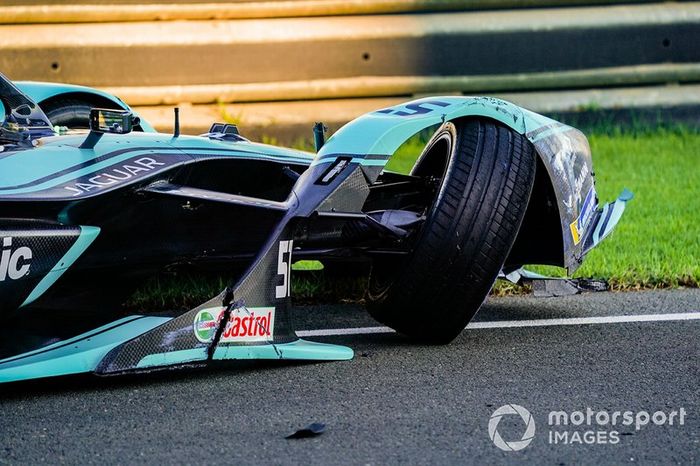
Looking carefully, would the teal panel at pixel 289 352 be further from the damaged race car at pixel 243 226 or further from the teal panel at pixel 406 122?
the teal panel at pixel 406 122

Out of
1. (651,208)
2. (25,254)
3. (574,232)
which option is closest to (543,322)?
(574,232)

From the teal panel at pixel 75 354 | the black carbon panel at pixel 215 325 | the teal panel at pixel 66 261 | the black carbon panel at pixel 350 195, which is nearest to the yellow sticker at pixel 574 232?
the black carbon panel at pixel 350 195

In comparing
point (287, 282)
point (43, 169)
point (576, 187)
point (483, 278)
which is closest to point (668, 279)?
point (576, 187)

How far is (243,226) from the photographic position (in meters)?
4.46

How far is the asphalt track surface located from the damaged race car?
142mm

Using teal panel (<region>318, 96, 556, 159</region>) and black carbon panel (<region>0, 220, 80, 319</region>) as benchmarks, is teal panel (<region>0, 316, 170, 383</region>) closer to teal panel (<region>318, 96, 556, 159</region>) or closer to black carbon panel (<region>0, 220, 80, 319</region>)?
black carbon panel (<region>0, 220, 80, 319</region>)

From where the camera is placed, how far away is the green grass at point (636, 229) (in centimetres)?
559

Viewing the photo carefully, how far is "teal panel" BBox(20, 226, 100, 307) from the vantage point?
3.92 metres

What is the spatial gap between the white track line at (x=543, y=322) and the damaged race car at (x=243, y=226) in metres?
0.29

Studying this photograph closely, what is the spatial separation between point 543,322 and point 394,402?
1366 millimetres

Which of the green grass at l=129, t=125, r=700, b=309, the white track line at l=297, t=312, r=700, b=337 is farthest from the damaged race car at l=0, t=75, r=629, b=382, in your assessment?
the green grass at l=129, t=125, r=700, b=309

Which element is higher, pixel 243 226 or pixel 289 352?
pixel 243 226

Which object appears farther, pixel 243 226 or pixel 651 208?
pixel 651 208

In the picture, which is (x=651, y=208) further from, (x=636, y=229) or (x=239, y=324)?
(x=239, y=324)
